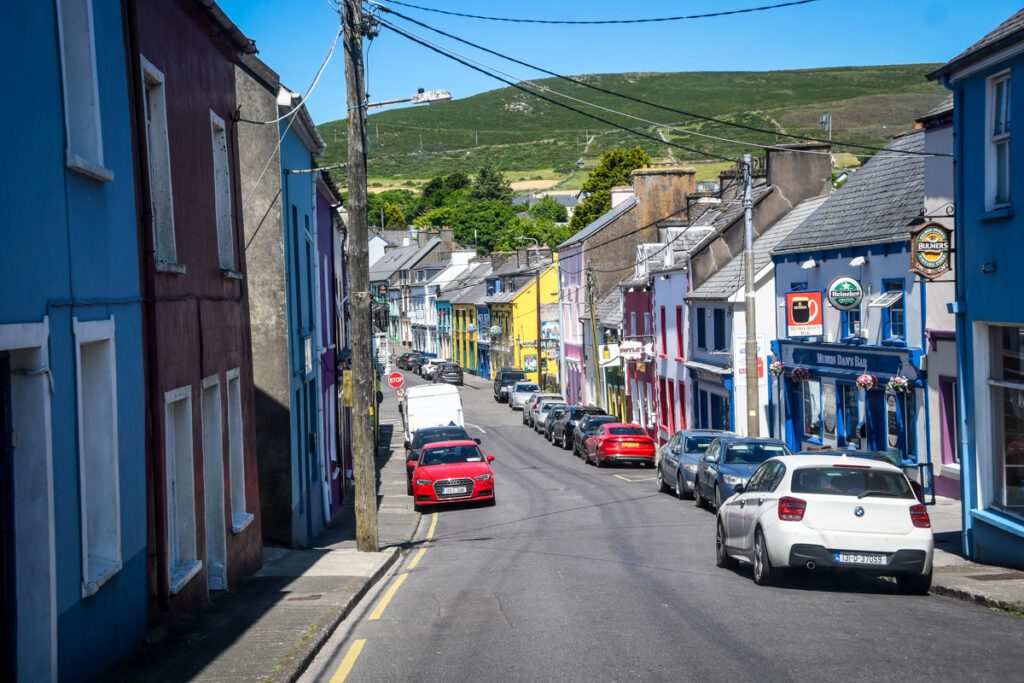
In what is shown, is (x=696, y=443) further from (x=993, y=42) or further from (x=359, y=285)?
(x=993, y=42)

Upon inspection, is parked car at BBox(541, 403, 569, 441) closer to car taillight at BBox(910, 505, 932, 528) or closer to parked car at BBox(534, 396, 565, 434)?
parked car at BBox(534, 396, 565, 434)

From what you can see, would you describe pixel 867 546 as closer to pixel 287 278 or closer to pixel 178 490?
pixel 178 490

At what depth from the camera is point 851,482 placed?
547 inches

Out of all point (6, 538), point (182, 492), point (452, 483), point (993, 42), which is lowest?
point (452, 483)

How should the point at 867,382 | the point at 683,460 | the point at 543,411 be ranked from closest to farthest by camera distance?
the point at 867,382, the point at 683,460, the point at 543,411

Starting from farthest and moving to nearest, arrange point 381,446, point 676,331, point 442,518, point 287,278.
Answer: point 381,446 < point 676,331 < point 442,518 < point 287,278

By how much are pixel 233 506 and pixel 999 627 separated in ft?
31.8

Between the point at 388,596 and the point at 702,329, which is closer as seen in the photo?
the point at 388,596

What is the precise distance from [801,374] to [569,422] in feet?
53.3

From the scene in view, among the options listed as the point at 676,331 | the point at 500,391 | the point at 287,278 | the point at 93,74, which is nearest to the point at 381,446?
the point at 676,331

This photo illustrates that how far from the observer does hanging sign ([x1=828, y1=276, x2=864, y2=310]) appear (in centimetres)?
2703

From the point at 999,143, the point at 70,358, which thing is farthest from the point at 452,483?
the point at 70,358

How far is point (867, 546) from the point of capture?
13.6 metres

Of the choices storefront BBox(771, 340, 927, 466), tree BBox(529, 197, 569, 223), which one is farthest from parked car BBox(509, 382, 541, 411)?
tree BBox(529, 197, 569, 223)
